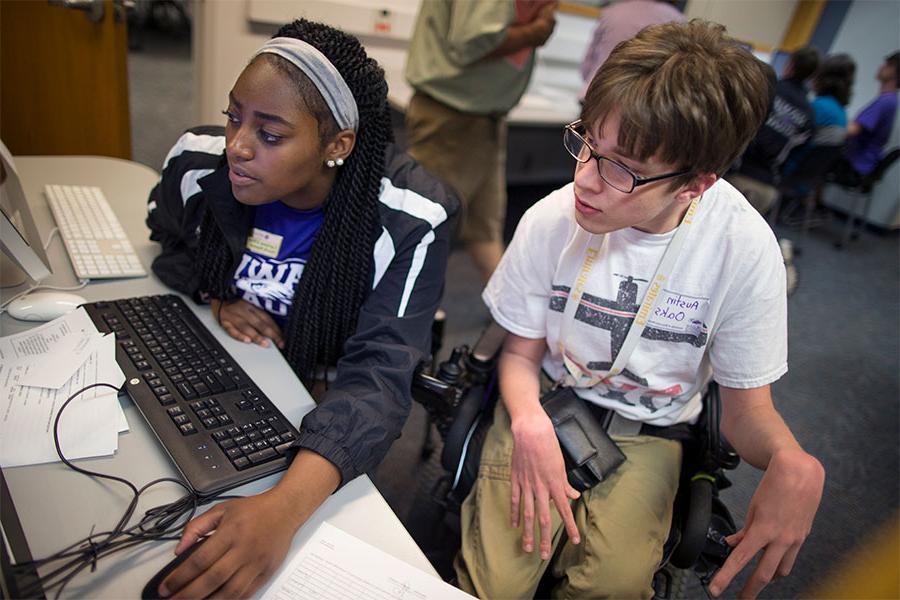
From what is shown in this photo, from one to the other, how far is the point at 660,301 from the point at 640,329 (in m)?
0.06

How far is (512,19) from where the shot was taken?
1.90 meters

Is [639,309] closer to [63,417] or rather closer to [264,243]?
[264,243]

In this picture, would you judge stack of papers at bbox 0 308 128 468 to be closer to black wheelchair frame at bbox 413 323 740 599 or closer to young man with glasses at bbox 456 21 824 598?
black wheelchair frame at bbox 413 323 740 599

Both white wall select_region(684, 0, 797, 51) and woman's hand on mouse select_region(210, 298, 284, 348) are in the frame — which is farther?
white wall select_region(684, 0, 797, 51)

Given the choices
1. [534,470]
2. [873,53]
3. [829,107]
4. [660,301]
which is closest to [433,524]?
[534,470]

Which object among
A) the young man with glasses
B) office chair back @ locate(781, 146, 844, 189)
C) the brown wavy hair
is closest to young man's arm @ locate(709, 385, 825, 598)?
the young man with glasses

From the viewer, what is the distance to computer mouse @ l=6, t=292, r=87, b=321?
884mm

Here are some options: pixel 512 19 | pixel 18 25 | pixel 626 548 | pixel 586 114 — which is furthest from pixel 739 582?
pixel 18 25

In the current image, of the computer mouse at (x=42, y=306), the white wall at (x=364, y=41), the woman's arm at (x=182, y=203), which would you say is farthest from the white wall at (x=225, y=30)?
the computer mouse at (x=42, y=306)

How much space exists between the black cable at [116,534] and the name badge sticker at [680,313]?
28.9 inches

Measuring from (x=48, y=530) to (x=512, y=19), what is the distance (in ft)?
6.23

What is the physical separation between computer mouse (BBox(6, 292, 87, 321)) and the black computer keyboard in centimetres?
3

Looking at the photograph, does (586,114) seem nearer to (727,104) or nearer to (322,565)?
(727,104)

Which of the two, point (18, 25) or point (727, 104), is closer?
point (727, 104)
